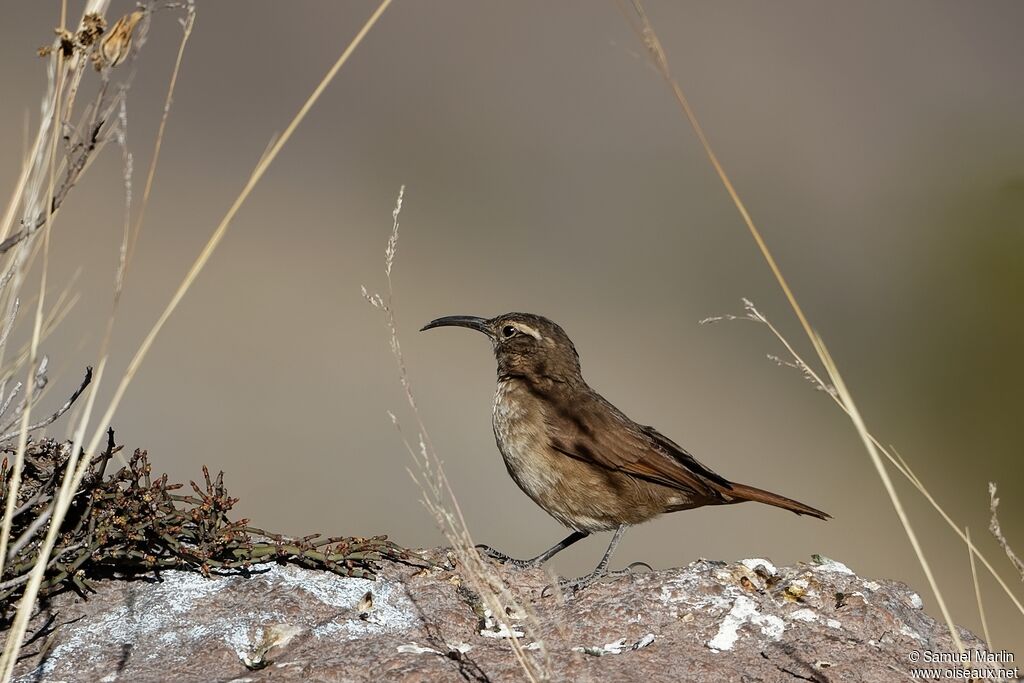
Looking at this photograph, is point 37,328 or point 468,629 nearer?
point 37,328

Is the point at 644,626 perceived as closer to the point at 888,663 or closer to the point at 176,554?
the point at 888,663

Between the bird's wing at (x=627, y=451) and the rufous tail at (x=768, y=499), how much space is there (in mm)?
42

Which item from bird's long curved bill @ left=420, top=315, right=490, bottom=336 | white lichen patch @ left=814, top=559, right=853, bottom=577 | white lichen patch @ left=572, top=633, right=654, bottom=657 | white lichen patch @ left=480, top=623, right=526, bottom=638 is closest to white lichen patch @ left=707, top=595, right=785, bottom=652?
white lichen patch @ left=572, top=633, right=654, bottom=657

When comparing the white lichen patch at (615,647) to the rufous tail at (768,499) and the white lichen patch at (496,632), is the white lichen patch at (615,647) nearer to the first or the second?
the white lichen patch at (496,632)

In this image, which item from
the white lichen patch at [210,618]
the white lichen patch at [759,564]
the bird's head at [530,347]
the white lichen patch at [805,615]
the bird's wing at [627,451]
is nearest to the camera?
the white lichen patch at [210,618]

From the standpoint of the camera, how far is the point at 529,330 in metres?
5.85

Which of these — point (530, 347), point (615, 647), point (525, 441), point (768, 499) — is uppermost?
point (530, 347)

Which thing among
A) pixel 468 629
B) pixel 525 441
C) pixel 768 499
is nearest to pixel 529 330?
pixel 525 441

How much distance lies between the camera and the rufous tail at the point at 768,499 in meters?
4.68

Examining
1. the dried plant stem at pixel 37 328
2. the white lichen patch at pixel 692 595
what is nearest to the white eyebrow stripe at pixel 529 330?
the white lichen patch at pixel 692 595

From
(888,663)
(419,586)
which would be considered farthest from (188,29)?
(888,663)

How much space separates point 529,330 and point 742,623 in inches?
94.4

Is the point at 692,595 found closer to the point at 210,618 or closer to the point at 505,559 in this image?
the point at 505,559

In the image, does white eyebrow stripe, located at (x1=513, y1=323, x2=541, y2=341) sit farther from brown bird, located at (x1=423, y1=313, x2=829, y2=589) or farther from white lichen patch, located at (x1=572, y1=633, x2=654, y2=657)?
white lichen patch, located at (x1=572, y1=633, x2=654, y2=657)
